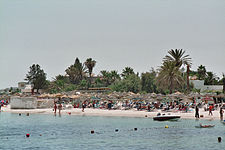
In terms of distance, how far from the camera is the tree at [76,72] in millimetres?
146875

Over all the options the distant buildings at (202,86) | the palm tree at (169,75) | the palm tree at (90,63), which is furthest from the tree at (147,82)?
the palm tree at (90,63)

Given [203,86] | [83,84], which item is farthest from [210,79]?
[83,84]

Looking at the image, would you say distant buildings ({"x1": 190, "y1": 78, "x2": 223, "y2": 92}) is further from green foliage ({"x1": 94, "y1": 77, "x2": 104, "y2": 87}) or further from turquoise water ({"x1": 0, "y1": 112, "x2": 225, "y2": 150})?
turquoise water ({"x1": 0, "y1": 112, "x2": 225, "y2": 150})

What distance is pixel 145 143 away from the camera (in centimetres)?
3597

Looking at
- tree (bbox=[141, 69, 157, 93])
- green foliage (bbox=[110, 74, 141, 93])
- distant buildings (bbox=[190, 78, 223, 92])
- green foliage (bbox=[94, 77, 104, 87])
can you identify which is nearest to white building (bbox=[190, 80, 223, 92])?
distant buildings (bbox=[190, 78, 223, 92])

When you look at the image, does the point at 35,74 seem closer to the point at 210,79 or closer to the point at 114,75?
the point at 114,75

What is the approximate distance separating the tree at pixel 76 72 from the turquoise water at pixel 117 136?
94.1 meters

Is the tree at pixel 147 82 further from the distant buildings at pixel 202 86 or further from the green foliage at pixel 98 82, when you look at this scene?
the green foliage at pixel 98 82

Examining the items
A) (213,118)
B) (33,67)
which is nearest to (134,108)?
(213,118)

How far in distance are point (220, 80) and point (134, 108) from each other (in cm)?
6044

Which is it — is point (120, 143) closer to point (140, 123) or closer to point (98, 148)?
point (98, 148)

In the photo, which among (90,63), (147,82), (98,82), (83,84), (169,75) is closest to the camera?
(169,75)

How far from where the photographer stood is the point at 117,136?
4091cm

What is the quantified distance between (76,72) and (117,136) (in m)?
107
